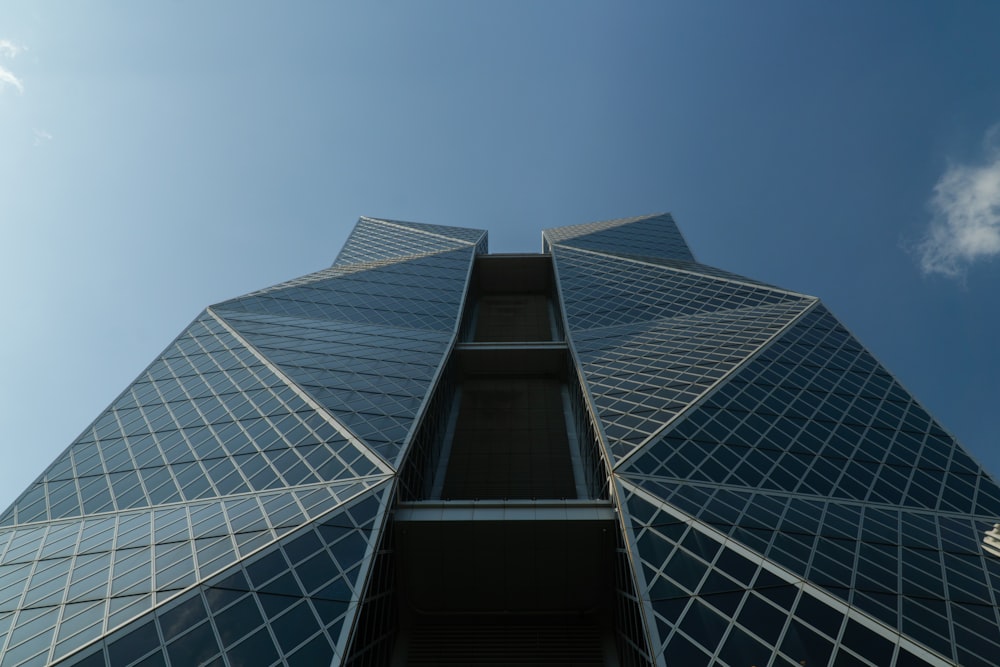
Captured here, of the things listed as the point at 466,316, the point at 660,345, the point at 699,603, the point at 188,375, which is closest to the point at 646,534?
the point at 699,603

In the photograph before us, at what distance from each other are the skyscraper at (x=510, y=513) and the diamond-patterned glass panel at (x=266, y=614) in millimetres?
66

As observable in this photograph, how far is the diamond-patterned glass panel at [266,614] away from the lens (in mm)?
14172

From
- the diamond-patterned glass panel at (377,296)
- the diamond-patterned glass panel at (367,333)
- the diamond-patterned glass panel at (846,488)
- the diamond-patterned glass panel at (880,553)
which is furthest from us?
the diamond-patterned glass panel at (377,296)

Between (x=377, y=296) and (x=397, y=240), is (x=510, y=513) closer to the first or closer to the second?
(x=377, y=296)

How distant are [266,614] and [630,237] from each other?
201 feet

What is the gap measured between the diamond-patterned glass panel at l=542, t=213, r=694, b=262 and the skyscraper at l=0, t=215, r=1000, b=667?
85.3ft

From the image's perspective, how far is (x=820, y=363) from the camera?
3150 cm

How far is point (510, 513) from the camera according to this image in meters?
21.0

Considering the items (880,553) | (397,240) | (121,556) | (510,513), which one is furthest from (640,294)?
(121,556)

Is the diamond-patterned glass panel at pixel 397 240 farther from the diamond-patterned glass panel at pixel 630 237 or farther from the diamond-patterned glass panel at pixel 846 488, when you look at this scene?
the diamond-patterned glass panel at pixel 846 488

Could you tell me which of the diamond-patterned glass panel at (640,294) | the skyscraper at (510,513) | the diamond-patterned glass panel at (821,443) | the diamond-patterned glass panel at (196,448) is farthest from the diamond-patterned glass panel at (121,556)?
the diamond-patterned glass panel at (640,294)

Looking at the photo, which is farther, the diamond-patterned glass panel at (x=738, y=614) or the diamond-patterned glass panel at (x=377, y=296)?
the diamond-patterned glass panel at (x=377, y=296)

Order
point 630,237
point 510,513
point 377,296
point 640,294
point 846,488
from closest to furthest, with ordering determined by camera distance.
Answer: point 510,513 → point 846,488 → point 640,294 → point 377,296 → point 630,237

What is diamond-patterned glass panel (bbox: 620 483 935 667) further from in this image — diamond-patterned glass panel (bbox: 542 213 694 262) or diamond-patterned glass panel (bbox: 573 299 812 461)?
diamond-patterned glass panel (bbox: 542 213 694 262)
